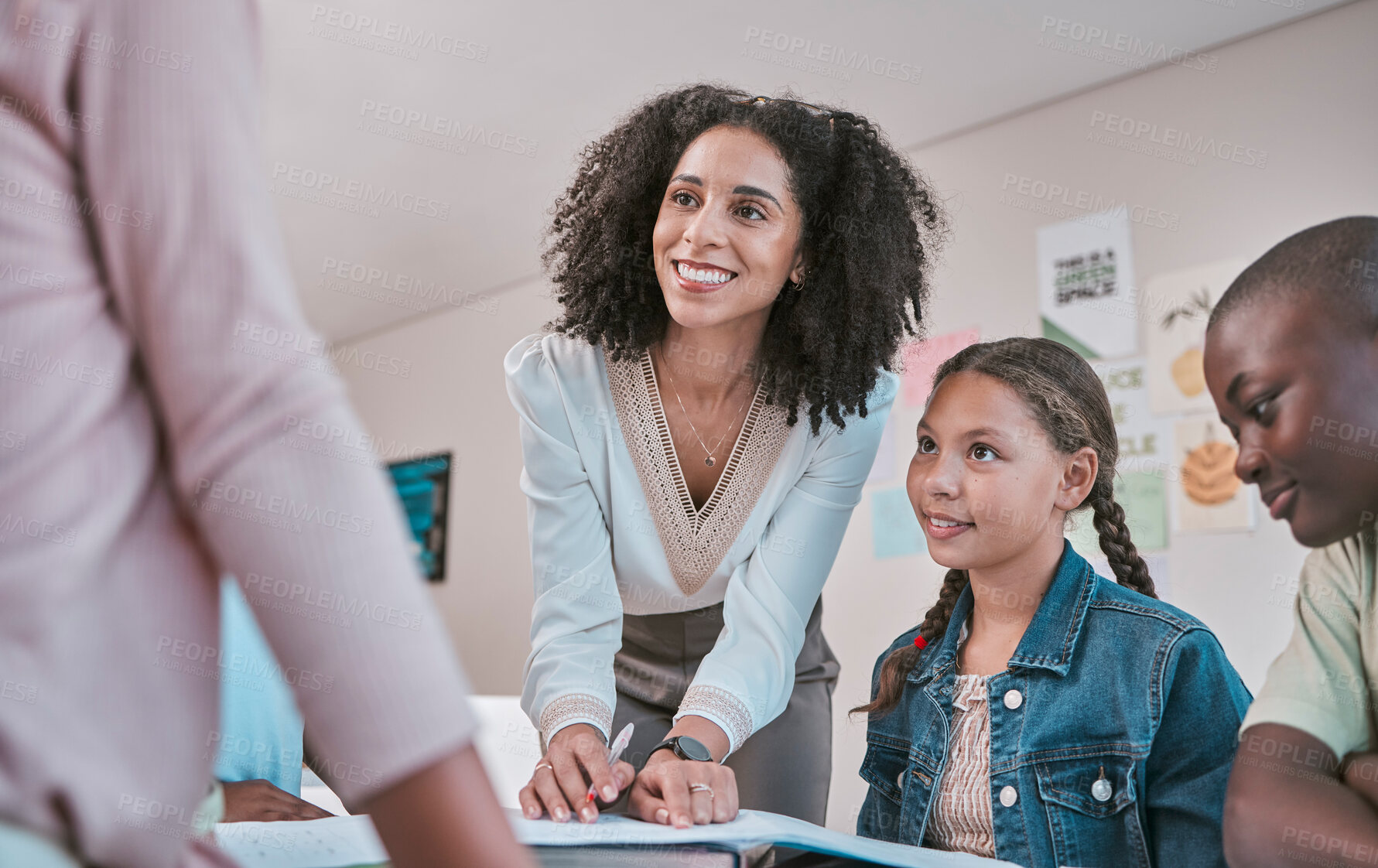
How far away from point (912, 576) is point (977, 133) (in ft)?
4.65

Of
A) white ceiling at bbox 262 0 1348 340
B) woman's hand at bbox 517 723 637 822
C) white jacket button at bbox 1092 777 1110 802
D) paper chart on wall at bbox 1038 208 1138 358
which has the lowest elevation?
white jacket button at bbox 1092 777 1110 802

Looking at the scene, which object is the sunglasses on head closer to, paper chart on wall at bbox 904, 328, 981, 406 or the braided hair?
the braided hair

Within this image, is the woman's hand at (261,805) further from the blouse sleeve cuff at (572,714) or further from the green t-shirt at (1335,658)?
the green t-shirt at (1335,658)

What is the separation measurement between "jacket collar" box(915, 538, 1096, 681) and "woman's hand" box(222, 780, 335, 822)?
0.68 m

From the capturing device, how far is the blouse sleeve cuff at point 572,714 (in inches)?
45.8

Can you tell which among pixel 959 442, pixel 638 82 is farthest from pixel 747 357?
pixel 638 82

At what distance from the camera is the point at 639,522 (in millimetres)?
1400

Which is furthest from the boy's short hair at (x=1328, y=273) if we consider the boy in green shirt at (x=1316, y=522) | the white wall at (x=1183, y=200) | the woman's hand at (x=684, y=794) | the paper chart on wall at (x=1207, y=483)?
the paper chart on wall at (x=1207, y=483)

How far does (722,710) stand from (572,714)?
172 millimetres

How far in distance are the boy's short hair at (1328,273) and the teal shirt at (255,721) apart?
958mm

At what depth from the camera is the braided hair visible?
46.0 inches

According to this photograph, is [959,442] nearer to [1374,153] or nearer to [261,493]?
[261,493]

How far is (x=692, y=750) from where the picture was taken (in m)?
1.08

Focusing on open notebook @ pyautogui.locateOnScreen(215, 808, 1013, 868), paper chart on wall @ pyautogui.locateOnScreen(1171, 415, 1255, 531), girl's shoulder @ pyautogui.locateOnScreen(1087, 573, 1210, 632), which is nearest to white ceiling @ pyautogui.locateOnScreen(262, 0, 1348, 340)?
paper chart on wall @ pyautogui.locateOnScreen(1171, 415, 1255, 531)
